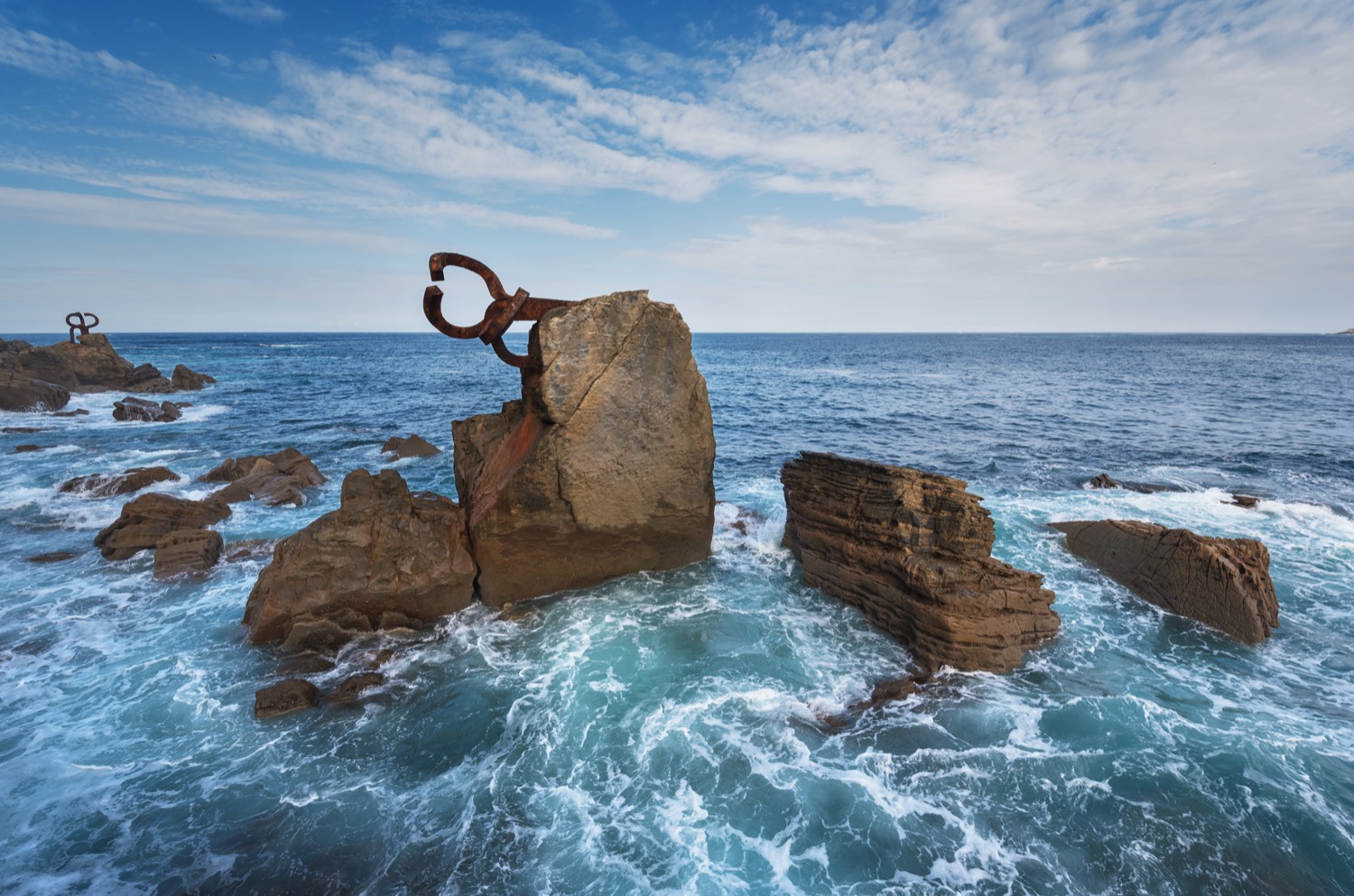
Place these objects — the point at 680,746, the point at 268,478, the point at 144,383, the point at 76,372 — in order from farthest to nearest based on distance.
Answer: the point at 144,383 < the point at 76,372 < the point at 268,478 < the point at 680,746

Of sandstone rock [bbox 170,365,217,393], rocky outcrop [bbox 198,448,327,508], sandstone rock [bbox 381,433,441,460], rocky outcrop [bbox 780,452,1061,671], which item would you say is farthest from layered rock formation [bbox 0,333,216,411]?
rocky outcrop [bbox 780,452,1061,671]

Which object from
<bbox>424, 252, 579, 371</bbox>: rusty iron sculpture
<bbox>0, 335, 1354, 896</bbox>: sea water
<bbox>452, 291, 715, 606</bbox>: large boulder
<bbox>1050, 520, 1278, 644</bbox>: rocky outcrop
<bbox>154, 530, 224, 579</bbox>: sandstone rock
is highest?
<bbox>424, 252, 579, 371</bbox>: rusty iron sculpture

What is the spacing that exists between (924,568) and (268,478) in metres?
18.4

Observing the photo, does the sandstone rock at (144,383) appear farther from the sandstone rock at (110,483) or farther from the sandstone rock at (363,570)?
the sandstone rock at (363,570)

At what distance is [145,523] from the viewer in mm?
13891

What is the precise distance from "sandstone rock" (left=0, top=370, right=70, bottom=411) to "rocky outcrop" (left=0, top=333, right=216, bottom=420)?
35 millimetres

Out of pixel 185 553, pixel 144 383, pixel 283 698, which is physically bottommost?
pixel 283 698

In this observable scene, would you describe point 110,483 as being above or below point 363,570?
below

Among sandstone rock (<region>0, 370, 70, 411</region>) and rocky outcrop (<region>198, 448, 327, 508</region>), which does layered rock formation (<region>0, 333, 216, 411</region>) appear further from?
rocky outcrop (<region>198, 448, 327, 508</region>)

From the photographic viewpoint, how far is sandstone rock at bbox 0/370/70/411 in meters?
32.6

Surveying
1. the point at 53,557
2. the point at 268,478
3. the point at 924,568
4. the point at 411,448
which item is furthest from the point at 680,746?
the point at 411,448

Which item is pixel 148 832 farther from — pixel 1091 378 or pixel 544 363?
pixel 1091 378

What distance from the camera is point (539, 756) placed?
7.65 meters

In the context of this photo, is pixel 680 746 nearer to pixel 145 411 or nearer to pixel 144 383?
pixel 145 411
